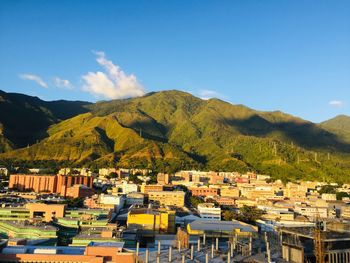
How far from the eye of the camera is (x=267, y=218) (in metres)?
79.0

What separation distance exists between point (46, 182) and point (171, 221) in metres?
47.6

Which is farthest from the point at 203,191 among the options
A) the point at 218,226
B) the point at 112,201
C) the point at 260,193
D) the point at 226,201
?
the point at 218,226

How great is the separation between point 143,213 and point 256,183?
225 feet

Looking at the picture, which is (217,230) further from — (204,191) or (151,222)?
(204,191)

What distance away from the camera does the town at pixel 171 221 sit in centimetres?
3121

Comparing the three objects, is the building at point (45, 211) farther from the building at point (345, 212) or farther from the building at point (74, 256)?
the building at point (345, 212)

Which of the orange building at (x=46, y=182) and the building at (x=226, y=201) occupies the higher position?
the orange building at (x=46, y=182)

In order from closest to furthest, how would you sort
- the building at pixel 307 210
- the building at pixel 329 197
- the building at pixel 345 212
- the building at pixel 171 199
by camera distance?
the building at pixel 307 210 → the building at pixel 345 212 → the building at pixel 171 199 → the building at pixel 329 197

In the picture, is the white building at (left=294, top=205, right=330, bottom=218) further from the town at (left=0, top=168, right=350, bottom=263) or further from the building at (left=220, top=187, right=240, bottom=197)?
the building at (left=220, top=187, right=240, bottom=197)

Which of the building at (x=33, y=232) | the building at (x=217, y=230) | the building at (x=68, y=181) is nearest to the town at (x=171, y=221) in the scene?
the building at (x=217, y=230)

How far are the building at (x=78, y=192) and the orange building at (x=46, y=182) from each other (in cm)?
694

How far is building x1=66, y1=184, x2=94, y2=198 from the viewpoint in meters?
86.7

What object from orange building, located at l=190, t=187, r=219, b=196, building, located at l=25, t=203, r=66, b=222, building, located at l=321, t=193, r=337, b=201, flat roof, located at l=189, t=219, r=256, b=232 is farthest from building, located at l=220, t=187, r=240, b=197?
building, located at l=25, t=203, r=66, b=222

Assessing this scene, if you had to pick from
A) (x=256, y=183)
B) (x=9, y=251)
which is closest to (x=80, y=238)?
(x=9, y=251)
